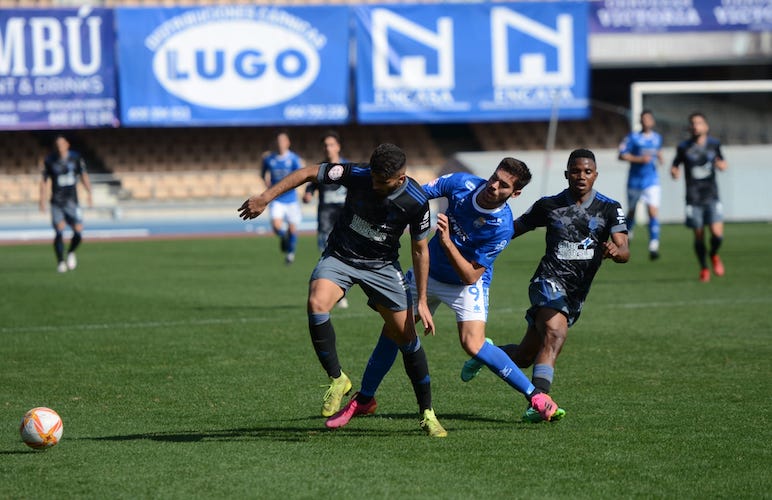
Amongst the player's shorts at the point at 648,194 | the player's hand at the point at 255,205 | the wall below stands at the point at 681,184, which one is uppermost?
the player's hand at the point at 255,205

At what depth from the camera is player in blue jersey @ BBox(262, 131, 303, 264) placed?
19.2 meters

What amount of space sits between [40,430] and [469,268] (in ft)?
8.86

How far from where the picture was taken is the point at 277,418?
7.93 metres

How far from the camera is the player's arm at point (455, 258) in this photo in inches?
289

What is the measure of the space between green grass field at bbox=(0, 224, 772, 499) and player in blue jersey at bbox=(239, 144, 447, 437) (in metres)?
0.43

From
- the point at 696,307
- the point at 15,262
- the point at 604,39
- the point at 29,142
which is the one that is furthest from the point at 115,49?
the point at 696,307

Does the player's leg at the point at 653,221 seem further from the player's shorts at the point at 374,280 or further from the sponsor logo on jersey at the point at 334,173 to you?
the sponsor logo on jersey at the point at 334,173

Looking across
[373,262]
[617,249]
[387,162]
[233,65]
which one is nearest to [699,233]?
[617,249]

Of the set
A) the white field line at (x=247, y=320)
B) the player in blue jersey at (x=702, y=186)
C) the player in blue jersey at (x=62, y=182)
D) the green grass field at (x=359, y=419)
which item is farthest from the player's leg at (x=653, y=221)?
the player in blue jersey at (x=62, y=182)

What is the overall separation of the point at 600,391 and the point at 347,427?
6.92ft

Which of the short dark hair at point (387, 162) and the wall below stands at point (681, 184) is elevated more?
the short dark hair at point (387, 162)

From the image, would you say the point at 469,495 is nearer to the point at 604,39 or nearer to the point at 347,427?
the point at 347,427

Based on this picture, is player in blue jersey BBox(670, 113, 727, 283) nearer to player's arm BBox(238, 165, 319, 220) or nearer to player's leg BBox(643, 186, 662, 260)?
player's leg BBox(643, 186, 662, 260)

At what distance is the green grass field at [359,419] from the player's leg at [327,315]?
253 millimetres
